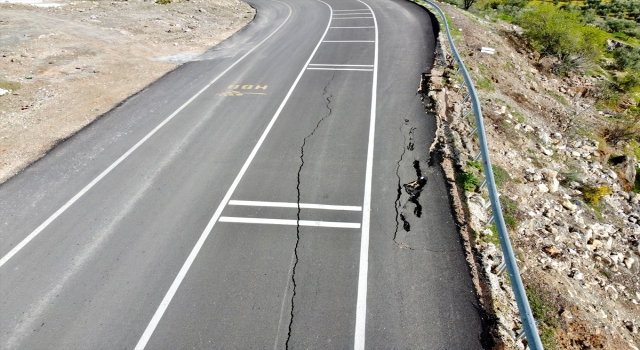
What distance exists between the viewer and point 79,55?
18.5m

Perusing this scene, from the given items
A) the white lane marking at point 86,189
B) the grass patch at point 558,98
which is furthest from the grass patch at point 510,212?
the grass patch at point 558,98

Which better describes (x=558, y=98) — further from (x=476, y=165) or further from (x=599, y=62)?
(x=599, y=62)

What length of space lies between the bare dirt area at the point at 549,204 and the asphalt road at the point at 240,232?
0.74 meters

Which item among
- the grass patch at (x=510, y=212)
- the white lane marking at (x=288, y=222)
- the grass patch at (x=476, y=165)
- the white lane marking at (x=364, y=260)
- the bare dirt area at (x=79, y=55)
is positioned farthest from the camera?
the bare dirt area at (x=79, y=55)

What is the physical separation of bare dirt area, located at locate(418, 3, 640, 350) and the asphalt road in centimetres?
74

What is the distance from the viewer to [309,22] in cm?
2598

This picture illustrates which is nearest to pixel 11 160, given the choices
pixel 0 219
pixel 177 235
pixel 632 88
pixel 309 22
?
pixel 0 219

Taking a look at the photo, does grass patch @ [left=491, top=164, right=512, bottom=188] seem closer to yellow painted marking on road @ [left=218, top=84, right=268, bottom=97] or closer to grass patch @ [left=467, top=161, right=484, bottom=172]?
grass patch @ [left=467, top=161, right=484, bottom=172]

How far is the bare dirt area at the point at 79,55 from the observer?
41.2ft

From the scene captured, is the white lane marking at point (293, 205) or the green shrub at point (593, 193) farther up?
the white lane marking at point (293, 205)

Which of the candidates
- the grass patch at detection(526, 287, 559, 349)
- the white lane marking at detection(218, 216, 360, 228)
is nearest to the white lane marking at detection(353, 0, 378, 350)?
the white lane marking at detection(218, 216, 360, 228)

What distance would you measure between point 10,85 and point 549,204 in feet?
67.5

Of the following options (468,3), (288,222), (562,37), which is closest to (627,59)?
(562,37)

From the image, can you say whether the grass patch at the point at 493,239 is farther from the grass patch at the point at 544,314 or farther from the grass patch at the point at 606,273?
the grass patch at the point at 606,273
